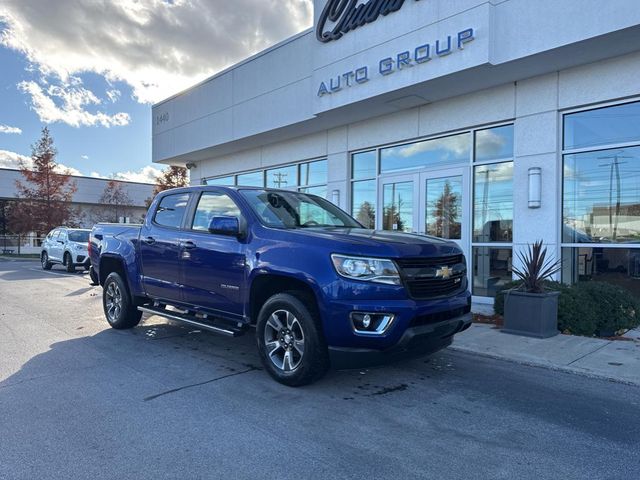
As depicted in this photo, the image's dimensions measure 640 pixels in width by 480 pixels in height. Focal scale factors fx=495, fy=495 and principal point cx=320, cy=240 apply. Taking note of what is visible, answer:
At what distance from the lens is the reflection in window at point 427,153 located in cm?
1054

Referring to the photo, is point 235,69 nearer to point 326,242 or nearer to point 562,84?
point 562,84

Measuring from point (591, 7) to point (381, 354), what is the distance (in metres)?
6.59

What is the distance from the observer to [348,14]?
11.0m

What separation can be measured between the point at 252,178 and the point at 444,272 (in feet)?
41.5

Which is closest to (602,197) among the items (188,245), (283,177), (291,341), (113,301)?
(291,341)

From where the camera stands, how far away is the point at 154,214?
22.8 ft

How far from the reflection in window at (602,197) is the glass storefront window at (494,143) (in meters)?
1.19

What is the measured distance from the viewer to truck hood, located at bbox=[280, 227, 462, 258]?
448 cm

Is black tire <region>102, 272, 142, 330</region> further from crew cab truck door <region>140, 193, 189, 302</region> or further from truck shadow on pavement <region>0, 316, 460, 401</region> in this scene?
crew cab truck door <region>140, 193, 189, 302</region>

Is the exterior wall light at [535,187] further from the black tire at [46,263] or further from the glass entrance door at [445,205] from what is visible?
the black tire at [46,263]

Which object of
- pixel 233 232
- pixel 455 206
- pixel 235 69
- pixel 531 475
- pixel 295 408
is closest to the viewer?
pixel 531 475

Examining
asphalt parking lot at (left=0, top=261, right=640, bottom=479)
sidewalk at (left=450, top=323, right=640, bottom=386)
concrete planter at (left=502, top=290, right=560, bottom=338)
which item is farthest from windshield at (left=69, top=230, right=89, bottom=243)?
concrete planter at (left=502, top=290, right=560, bottom=338)

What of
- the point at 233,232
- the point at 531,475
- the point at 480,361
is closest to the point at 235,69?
the point at 233,232

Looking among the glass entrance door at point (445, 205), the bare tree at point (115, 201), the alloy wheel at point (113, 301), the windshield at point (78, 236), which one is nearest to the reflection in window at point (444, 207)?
the glass entrance door at point (445, 205)
